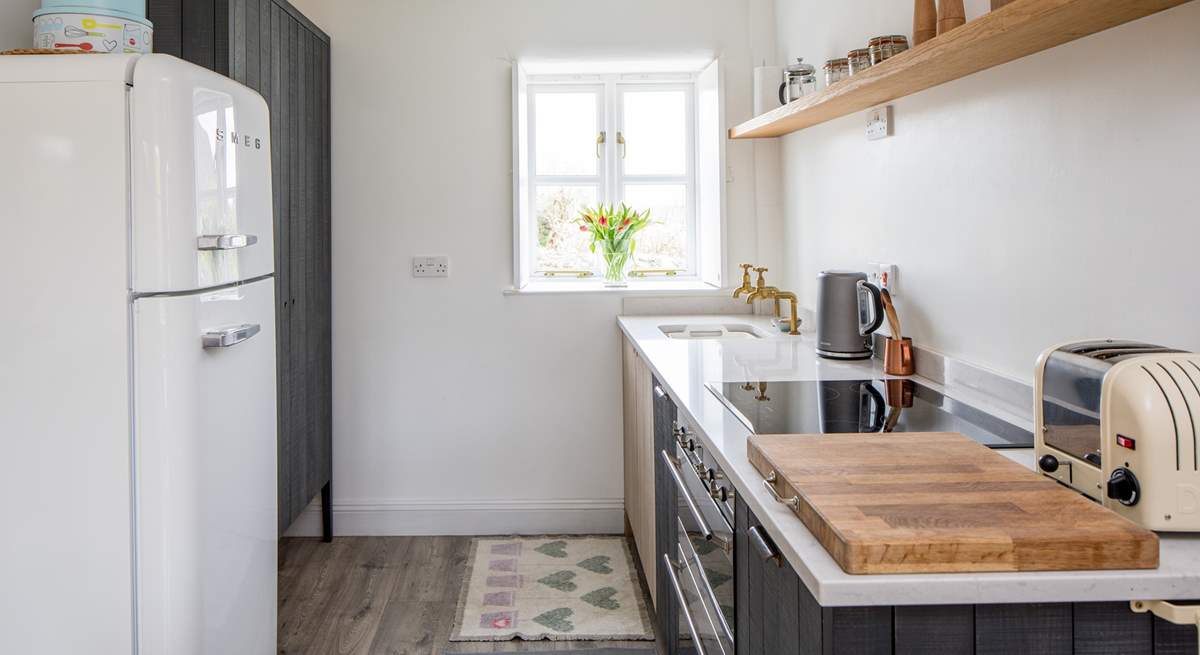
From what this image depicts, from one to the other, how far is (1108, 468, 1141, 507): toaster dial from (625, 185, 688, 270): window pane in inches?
113

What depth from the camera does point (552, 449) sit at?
364cm

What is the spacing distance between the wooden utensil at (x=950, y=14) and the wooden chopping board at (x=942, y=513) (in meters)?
0.93

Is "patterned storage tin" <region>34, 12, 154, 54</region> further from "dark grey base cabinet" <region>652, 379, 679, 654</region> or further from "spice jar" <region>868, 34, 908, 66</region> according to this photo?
"spice jar" <region>868, 34, 908, 66</region>

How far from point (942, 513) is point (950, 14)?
1.18 meters

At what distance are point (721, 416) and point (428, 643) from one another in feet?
4.76

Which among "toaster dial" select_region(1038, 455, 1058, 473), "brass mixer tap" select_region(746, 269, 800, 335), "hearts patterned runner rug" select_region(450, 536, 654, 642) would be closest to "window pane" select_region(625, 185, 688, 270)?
"brass mixer tap" select_region(746, 269, 800, 335)

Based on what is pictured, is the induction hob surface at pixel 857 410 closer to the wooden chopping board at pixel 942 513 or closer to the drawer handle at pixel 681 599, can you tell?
the wooden chopping board at pixel 942 513

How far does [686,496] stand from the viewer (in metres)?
1.89

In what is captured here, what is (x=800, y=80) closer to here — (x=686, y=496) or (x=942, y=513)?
(x=686, y=496)

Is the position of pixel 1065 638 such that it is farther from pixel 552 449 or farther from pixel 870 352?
pixel 552 449

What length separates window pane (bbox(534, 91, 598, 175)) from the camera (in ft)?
12.5

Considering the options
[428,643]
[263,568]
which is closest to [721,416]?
[263,568]

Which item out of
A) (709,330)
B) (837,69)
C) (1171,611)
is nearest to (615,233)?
(709,330)

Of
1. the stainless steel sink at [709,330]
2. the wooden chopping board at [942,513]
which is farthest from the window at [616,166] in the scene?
the wooden chopping board at [942,513]
